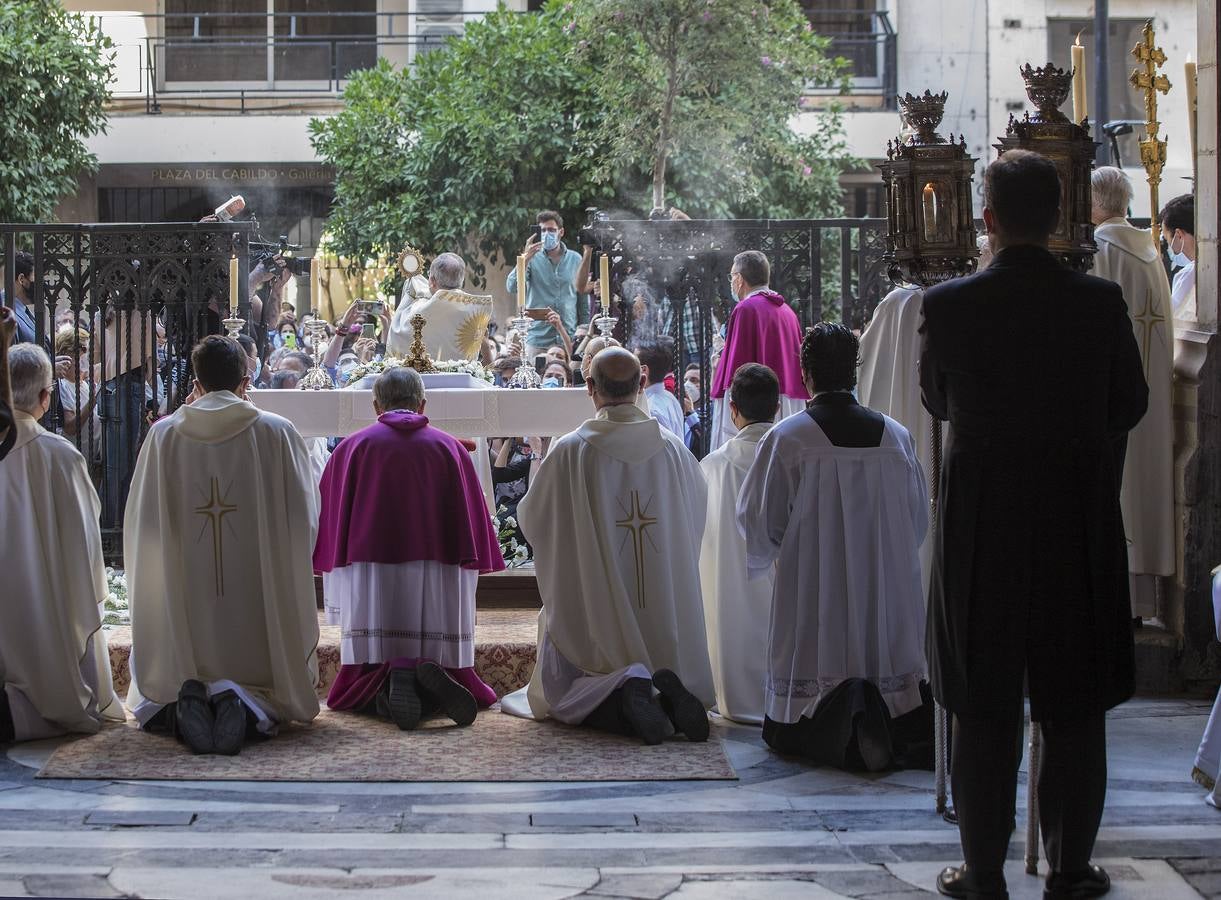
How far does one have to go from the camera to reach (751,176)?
15.6 m

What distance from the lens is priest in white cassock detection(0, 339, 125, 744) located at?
6348 millimetres

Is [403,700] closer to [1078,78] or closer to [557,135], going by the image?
[1078,78]

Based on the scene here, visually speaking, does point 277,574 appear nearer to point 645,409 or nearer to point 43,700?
point 43,700

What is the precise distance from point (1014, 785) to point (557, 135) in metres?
12.6

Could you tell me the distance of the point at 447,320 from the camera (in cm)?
943

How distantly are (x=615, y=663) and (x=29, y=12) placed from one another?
13371 millimetres

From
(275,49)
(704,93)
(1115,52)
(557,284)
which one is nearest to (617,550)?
(557,284)

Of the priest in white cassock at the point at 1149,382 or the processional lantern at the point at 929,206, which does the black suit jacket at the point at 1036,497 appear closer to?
the processional lantern at the point at 929,206

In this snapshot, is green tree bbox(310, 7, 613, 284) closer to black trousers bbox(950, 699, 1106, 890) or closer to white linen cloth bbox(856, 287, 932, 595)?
white linen cloth bbox(856, 287, 932, 595)

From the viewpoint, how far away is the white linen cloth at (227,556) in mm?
6484

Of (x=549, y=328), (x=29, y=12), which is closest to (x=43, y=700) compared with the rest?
(x=549, y=328)

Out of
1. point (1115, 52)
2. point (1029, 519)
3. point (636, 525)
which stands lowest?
point (636, 525)

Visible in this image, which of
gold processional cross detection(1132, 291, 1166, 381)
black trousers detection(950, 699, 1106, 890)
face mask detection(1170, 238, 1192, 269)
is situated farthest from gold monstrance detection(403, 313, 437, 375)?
black trousers detection(950, 699, 1106, 890)

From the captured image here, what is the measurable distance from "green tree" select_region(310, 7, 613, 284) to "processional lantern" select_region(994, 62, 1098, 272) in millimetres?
10265
